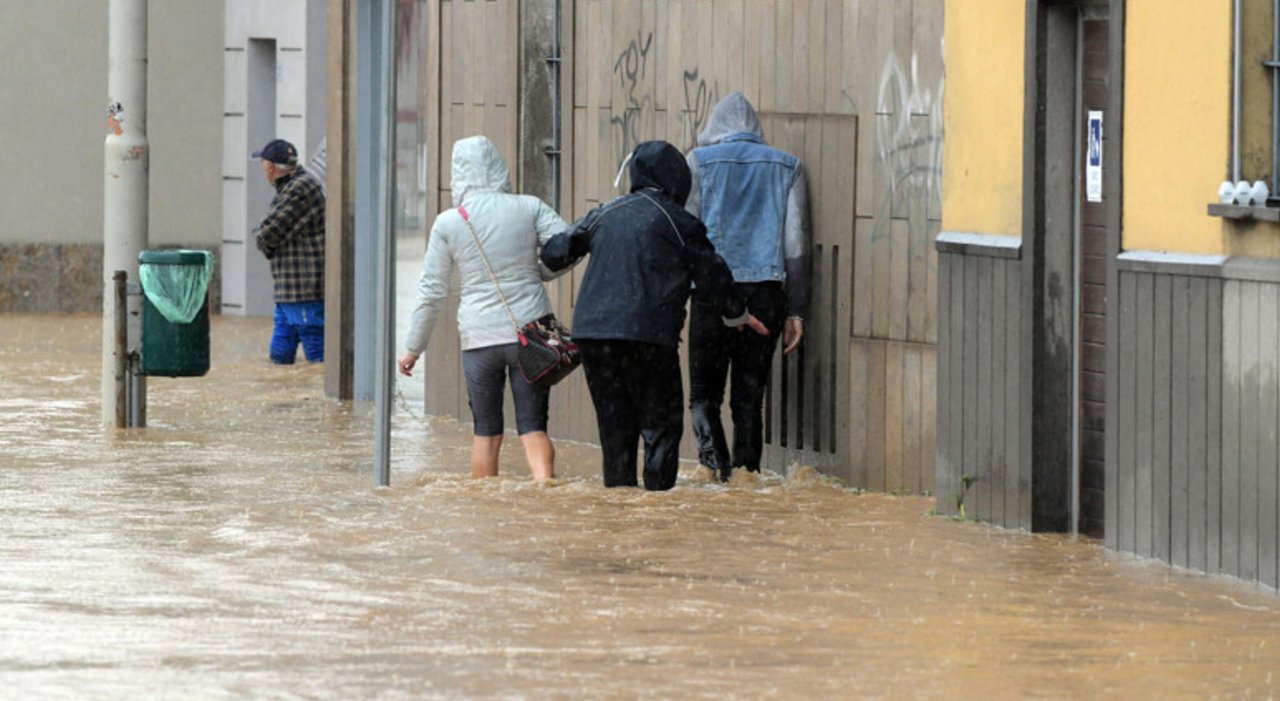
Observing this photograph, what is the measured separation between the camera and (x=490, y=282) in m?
A: 11.3

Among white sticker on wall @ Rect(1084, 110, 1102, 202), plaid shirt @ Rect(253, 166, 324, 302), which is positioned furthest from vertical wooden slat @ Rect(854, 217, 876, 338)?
plaid shirt @ Rect(253, 166, 324, 302)

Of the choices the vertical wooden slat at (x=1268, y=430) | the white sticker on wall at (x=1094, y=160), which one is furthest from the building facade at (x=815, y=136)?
the vertical wooden slat at (x=1268, y=430)

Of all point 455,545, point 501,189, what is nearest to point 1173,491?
point 455,545

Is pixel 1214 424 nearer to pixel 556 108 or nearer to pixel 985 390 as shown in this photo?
pixel 985 390

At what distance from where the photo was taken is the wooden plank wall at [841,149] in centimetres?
1144

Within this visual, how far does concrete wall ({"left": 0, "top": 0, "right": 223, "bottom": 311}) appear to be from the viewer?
77.8 feet

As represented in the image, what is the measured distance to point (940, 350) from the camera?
1084cm

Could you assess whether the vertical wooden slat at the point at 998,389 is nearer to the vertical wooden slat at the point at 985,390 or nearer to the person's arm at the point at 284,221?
the vertical wooden slat at the point at 985,390

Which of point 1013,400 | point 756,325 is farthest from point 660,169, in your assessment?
point 1013,400

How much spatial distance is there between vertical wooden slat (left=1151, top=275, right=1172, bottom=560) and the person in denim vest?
9.23 feet

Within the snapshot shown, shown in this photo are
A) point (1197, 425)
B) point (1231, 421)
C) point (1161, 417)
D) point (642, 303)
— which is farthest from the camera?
point (642, 303)

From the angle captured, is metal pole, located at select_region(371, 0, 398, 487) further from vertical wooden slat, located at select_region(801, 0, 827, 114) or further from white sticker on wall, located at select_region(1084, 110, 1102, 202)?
white sticker on wall, located at select_region(1084, 110, 1102, 202)

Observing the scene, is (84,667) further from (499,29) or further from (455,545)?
(499,29)

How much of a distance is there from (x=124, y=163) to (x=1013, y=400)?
6.27 meters
